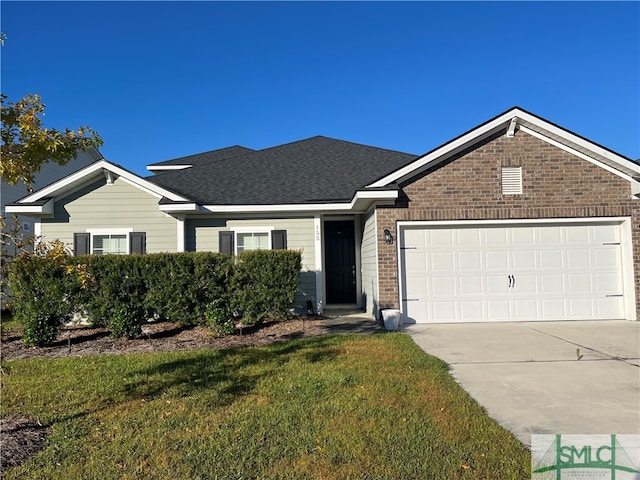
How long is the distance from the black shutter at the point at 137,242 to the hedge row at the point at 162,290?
2213mm

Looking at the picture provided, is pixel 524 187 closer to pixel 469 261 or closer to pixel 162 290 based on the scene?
pixel 469 261

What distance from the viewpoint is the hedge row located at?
7.89 m

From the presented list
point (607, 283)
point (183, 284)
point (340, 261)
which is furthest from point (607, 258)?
point (183, 284)

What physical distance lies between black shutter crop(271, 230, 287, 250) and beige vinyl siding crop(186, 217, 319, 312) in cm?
10

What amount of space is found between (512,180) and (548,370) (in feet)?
17.1

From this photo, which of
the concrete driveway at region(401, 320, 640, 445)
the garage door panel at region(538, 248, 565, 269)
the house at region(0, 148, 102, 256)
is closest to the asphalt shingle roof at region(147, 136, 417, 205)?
the house at region(0, 148, 102, 256)

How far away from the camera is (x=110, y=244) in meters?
10.6

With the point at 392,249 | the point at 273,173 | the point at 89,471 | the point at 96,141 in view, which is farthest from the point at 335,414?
the point at 273,173

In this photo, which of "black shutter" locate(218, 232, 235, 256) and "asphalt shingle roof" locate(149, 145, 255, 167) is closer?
"black shutter" locate(218, 232, 235, 256)

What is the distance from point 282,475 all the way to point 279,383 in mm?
2077

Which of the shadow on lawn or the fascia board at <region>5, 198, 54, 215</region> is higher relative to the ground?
the fascia board at <region>5, 198, 54, 215</region>

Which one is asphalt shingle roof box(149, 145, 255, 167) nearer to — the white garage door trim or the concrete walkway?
the concrete walkway

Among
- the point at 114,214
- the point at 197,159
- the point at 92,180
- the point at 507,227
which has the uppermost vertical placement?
the point at 197,159

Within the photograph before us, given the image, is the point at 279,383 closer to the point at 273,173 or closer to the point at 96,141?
the point at 96,141
